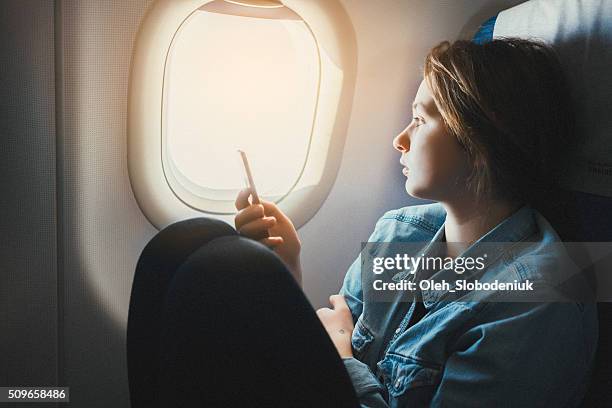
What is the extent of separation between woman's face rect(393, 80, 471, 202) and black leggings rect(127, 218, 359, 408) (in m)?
0.44

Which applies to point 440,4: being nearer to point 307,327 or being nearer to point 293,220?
point 293,220

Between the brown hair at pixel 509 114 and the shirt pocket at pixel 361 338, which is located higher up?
the brown hair at pixel 509 114

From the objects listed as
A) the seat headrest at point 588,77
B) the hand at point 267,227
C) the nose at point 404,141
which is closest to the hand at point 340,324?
the hand at point 267,227

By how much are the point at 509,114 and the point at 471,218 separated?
0.60ft

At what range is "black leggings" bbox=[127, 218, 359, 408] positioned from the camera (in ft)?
2.11

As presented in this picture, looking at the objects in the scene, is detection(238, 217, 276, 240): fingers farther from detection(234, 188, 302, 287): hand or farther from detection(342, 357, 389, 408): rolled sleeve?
detection(342, 357, 389, 408): rolled sleeve

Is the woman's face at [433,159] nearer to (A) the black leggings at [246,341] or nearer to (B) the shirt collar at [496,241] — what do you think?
(B) the shirt collar at [496,241]

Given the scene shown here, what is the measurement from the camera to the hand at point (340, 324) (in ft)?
3.53

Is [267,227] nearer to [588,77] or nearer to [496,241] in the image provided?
[496,241]

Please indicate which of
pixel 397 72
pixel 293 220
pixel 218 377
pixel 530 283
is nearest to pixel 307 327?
pixel 218 377

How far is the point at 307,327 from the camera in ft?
2.13

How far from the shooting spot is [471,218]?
102 centimetres

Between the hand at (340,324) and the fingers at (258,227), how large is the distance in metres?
0.20

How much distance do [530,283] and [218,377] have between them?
46 centimetres
